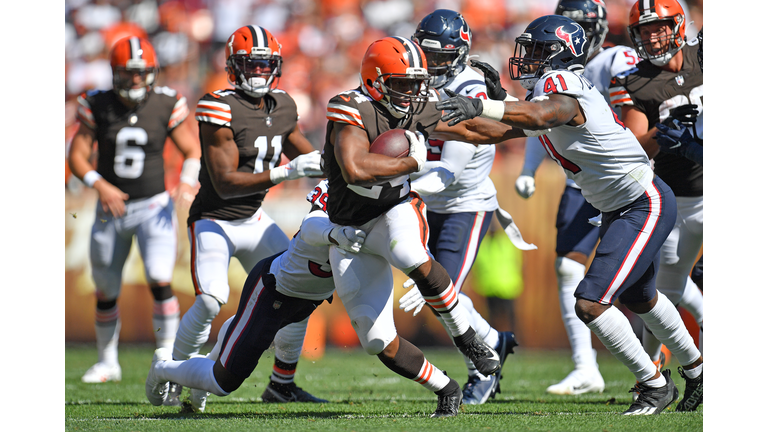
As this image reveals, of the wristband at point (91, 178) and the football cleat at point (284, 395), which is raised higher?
the wristband at point (91, 178)

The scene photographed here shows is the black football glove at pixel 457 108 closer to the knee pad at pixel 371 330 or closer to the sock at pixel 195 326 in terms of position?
the knee pad at pixel 371 330

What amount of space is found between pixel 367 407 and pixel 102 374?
230cm

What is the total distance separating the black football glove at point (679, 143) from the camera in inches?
154

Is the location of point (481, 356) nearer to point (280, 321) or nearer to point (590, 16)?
point (280, 321)

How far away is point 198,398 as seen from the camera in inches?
144

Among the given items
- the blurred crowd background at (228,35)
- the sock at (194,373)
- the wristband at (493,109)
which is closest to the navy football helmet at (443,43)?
the wristband at (493,109)

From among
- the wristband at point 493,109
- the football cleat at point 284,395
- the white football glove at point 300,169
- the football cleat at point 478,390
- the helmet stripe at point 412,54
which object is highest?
the helmet stripe at point 412,54

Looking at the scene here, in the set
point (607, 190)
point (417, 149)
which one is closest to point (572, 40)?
point (607, 190)

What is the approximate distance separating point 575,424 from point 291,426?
3.75 ft

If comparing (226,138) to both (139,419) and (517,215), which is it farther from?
(517,215)

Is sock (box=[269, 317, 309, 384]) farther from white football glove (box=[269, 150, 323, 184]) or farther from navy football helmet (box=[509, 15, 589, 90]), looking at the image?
navy football helmet (box=[509, 15, 589, 90])

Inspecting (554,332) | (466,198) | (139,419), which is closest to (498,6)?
(554,332)

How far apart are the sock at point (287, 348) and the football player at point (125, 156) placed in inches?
54.2

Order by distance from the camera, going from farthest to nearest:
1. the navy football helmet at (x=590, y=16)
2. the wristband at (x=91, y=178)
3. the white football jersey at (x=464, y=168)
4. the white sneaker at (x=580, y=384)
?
the wristband at (x=91, y=178) < the navy football helmet at (x=590, y=16) < the white sneaker at (x=580, y=384) < the white football jersey at (x=464, y=168)
